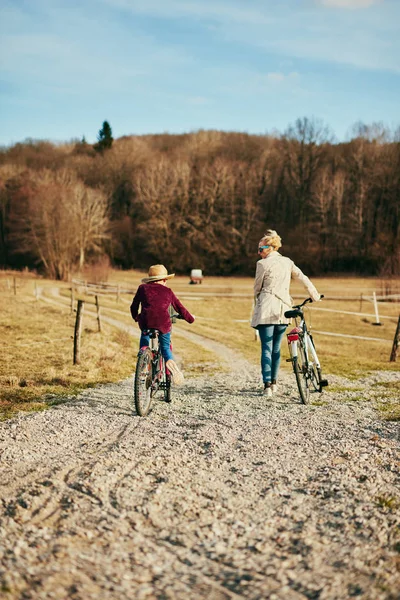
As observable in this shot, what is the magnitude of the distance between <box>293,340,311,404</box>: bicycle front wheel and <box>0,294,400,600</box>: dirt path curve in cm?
82

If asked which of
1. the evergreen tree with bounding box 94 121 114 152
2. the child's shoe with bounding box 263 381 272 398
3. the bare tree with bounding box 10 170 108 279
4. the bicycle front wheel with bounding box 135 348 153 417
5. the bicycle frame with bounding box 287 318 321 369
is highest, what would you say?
the evergreen tree with bounding box 94 121 114 152

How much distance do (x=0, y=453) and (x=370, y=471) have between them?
140 inches

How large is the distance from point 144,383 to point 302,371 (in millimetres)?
2300

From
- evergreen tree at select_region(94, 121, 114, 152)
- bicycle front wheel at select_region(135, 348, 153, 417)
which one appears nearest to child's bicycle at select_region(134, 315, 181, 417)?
bicycle front wheel at select_region(135, 348, 153, 417)

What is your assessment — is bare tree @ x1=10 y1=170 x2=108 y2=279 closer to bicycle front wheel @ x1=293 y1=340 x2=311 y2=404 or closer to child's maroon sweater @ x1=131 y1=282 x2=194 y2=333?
child's maroon sweater @ x1=131 y1=282 x2=194 y2=333

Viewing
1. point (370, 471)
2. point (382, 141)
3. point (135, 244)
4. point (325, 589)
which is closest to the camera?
point (325, 589)

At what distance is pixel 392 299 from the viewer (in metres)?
41.6

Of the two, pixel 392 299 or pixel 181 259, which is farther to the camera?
pixel 181 259

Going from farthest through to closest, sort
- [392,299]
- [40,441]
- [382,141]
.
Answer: [382,141] → [392,299] → [40,441]

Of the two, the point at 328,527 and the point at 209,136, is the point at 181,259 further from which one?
the point at 328,527

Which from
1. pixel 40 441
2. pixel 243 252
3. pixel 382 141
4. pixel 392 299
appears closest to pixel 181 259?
pixel 243 252

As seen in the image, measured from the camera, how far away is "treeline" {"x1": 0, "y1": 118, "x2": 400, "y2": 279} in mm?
73812

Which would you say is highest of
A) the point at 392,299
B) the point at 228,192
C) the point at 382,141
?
the point at 382,141

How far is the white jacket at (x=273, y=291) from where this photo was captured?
8.73 metres
